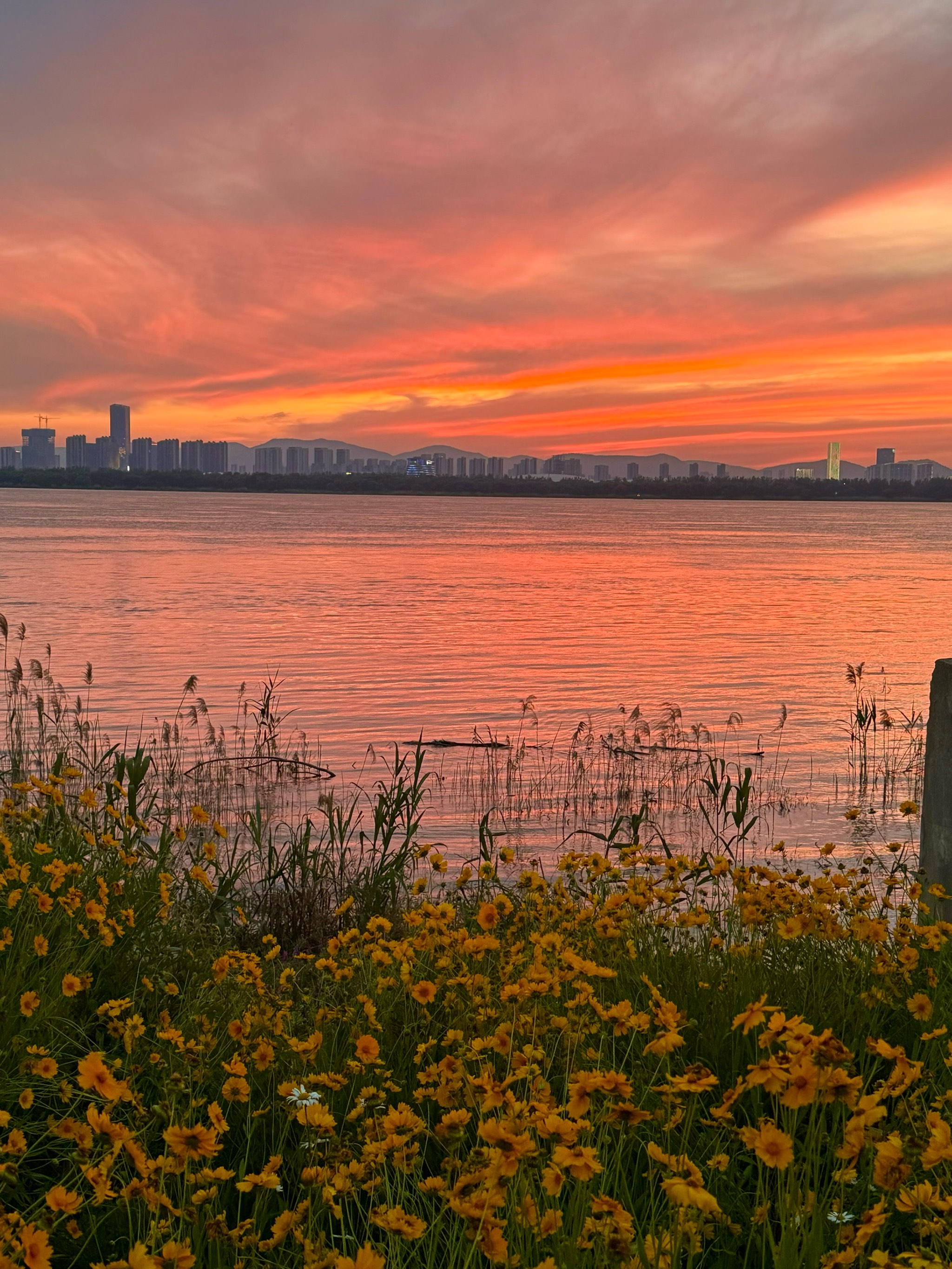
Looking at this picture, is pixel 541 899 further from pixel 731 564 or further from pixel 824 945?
pixel 731 564

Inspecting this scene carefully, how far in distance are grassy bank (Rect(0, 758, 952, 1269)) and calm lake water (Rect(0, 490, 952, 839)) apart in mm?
7025

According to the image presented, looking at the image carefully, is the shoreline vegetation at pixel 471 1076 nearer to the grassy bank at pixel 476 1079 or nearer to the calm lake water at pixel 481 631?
the grassy bank at pixel 476 1079

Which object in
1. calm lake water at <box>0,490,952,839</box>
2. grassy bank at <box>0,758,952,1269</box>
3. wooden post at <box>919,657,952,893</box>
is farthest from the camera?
calm lake water at <box>0,490,952,839</box>

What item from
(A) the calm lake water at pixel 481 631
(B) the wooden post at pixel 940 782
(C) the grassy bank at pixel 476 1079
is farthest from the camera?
(A) the calm lake water at pixel 481 631

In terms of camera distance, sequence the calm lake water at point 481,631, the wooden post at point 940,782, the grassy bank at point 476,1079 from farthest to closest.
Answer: the calm lake water at point 481,631 < the wooden post at point 940,782 < the grassy bank at point 476,1079

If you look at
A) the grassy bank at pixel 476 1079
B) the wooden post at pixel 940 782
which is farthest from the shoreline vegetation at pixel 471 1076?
the wooden post at pixel 940 782

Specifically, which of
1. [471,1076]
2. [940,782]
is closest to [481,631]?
[940,782]

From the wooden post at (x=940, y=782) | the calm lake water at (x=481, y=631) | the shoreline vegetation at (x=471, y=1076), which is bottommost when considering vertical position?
the calm lake water at (x=481, y=631)

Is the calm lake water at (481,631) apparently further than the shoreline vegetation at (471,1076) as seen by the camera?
Yes

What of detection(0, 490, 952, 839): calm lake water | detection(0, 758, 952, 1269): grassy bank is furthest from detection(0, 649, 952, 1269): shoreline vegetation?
detection(0, 490, 952, 839): calm lake water

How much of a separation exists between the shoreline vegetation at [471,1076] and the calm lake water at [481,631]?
6.95 metres

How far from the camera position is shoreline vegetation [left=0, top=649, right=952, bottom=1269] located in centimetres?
242

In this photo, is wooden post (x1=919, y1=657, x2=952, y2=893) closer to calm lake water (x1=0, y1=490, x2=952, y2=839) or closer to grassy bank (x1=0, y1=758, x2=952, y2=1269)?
grassy bank (x1=0, y1=758, x2=952, y2=1269)

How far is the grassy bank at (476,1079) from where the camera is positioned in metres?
2.42
